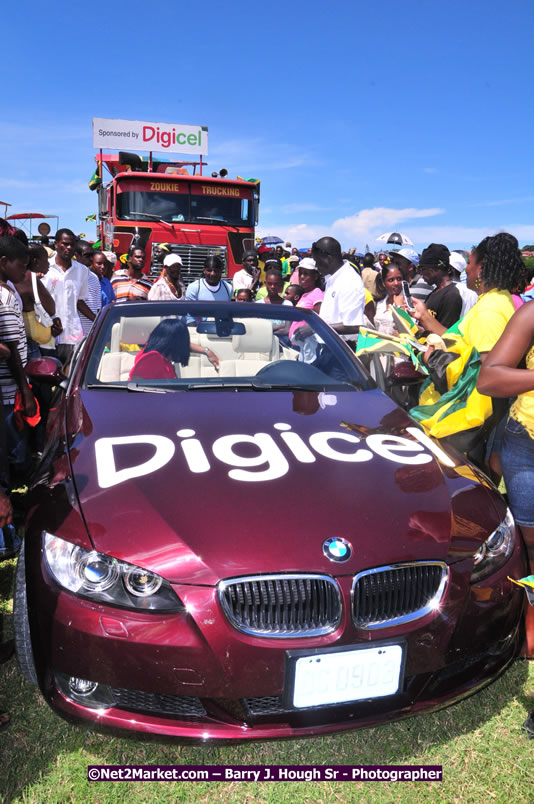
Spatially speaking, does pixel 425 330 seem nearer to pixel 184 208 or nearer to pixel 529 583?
pixel 529 583

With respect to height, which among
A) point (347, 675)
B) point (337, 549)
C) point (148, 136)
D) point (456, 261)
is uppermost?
point (148, 136)

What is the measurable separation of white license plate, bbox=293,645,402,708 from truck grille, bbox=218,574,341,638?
3.5 inches

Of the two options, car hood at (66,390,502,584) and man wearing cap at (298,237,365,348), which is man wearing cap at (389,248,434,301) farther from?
car hood at (66,390,502,584)

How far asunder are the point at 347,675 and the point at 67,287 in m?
4.97

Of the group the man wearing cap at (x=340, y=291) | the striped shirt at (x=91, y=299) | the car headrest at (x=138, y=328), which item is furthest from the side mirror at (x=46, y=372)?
Result: the striped shirt at (x=91, y=299)

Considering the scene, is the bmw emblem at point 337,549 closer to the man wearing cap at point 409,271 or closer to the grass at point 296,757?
the grass at point 296,757

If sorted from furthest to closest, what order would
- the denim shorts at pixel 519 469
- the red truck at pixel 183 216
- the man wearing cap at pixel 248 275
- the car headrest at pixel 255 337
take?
the red truck at pixel 183 216 < the man wearing cap at pixel 248 275 < the car headrest at pixel 255 337 < the denim shorts at pixel 519 469

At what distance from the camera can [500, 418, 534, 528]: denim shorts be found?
8.04 ft

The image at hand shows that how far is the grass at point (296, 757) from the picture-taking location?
1.89 m

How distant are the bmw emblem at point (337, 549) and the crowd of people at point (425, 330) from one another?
1.01 meters

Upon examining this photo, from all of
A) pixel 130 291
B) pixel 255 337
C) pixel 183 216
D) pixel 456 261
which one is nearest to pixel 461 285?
pixel 456 261

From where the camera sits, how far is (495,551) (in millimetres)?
2023

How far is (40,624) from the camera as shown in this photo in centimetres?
180

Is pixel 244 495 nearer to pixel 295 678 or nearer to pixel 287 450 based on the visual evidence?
pixel 287 450
